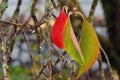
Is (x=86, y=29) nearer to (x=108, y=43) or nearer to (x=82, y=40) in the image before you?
(x=82, y=40)

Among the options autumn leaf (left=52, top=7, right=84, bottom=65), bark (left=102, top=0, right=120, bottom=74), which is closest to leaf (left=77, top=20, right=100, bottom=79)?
autumn leaf (left=52, top=7, right=84, bottom=65)

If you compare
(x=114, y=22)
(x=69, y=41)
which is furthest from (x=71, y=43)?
(x=114, y=22)

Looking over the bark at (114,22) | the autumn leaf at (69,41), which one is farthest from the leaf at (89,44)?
the bark at (114,22)

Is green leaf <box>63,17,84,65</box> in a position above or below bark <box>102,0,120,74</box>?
above

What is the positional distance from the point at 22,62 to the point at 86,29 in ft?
13.5

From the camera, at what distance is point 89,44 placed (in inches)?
44.9

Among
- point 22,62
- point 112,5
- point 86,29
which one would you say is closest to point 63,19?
point 86,29

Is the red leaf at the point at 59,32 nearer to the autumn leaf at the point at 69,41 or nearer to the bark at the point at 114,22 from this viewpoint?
the autumn leaf at the point at 69,41

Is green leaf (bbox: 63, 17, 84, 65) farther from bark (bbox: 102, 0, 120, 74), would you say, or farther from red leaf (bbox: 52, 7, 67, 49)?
bark (bbox: 102, 0, 120, 74)

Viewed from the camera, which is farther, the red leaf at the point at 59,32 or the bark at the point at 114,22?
the bark at the point at 114,22

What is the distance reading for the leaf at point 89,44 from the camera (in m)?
1.14

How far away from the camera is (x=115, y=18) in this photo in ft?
11.5

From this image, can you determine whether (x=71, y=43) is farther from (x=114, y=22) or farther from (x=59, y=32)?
(x=114, y=22)

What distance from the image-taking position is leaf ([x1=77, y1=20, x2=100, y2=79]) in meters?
1.14
